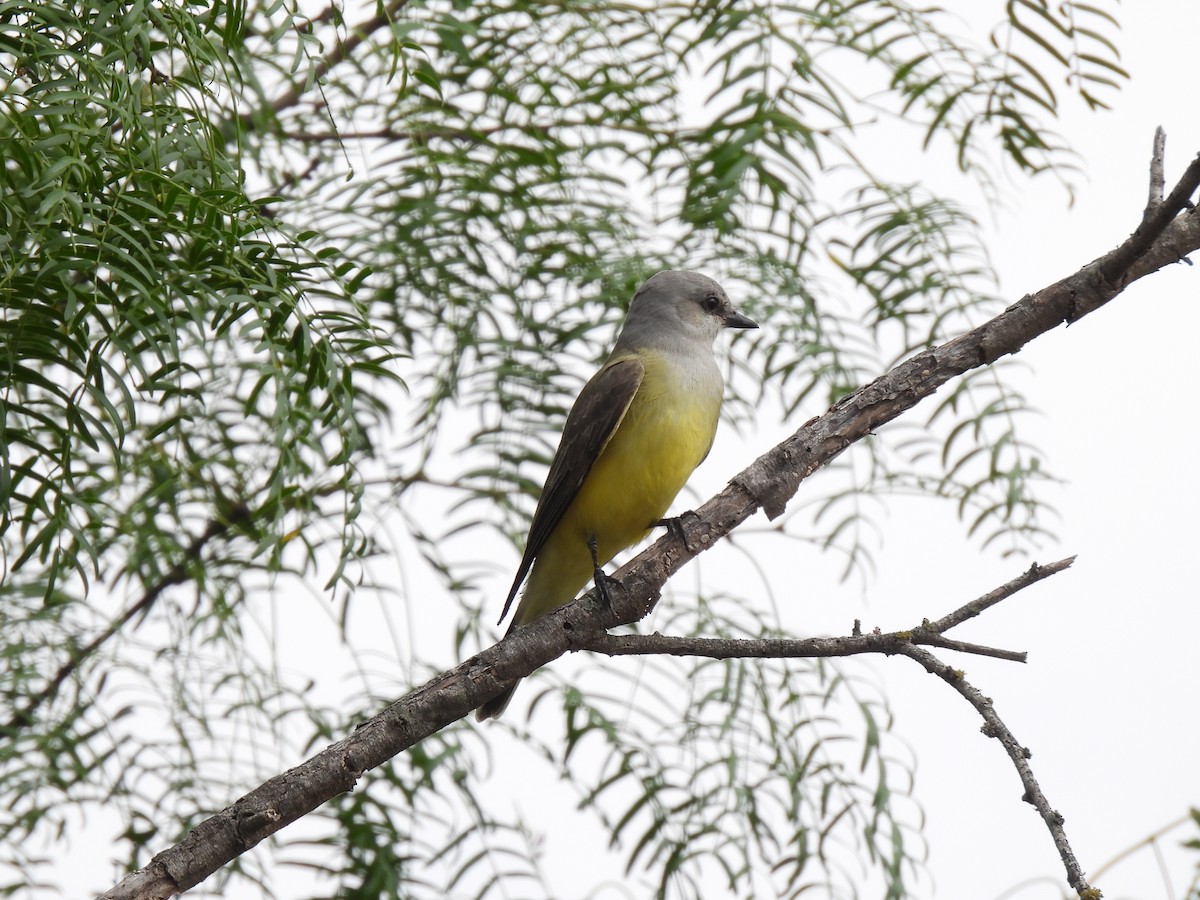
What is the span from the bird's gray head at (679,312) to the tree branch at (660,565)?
4.86 ft

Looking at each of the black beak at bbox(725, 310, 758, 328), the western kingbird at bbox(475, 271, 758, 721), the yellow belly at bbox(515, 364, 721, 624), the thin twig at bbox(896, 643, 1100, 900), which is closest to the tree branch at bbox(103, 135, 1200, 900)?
the thin twig at bbox(896, 643, 1100, 900)

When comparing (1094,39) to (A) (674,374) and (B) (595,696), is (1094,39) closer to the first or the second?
(A) (674,374)

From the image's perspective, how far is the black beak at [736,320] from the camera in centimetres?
398

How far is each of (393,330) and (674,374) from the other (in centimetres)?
79

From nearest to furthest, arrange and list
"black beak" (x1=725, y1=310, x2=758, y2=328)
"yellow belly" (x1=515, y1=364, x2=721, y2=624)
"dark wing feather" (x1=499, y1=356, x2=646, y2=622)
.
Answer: "dark wing feather" (x1=499, y1=356, x2=646, y2=622) → "yellow belly" (x1=515, y1=364, x2=721, y2=624) → "black beak" (x1=725, y1=310, x2=758, y2=328)

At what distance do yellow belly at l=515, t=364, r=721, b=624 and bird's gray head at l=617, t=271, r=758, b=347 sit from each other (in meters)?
0.27

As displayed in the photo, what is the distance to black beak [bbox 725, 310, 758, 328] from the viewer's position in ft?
13.0

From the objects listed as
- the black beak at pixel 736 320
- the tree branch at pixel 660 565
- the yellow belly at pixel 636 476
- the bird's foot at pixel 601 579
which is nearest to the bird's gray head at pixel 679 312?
the black beak at pixel 736 320

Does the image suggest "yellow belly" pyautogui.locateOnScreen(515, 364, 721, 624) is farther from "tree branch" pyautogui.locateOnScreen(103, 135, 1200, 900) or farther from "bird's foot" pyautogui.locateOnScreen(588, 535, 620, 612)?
"tree branch" pyautogui.locateOnScreen(103, 135, 1200, 900)

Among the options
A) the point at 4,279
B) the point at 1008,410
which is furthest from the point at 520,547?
the point at 4,279

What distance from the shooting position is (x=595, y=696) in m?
3.32

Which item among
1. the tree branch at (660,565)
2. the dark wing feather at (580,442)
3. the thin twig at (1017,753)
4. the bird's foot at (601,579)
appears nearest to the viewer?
the thin twig at (1017,753)

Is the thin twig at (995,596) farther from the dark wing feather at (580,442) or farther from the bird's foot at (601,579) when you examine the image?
the dark wing feather at (580,442)

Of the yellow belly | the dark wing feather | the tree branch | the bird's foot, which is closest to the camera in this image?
the tree branch
